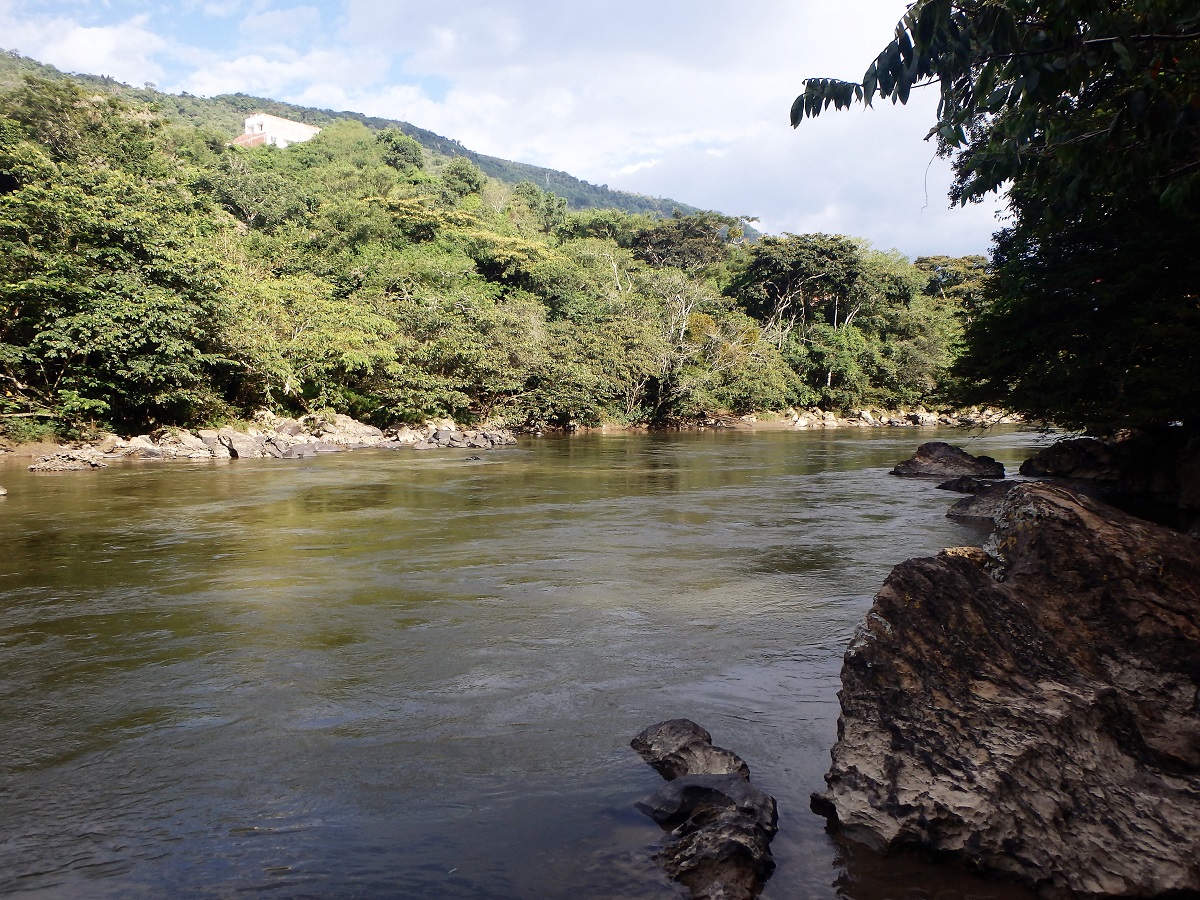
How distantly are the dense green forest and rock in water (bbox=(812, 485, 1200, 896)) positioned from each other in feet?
74.2

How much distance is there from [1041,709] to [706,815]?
1.64 metres

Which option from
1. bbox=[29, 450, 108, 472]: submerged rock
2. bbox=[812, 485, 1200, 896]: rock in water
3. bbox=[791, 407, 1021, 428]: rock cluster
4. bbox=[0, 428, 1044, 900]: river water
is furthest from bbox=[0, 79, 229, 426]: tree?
bbox=[791, 407, 1021, 428]: rock cluster

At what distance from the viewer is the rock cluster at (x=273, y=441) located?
74.0ft

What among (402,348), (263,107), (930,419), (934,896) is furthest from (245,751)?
(263,107)

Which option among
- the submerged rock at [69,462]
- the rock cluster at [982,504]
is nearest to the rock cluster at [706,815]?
the rock cluster at [982,504]

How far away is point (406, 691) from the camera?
5656 millimetres

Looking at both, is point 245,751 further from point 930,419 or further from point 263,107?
point 263,107

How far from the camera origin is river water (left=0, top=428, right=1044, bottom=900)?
142 inches

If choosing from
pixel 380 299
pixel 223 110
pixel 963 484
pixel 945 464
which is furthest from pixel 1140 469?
pixel 223 110

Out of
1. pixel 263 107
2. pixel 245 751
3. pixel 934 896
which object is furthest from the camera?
pixel 263 107

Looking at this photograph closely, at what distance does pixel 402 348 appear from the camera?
31.8 meters

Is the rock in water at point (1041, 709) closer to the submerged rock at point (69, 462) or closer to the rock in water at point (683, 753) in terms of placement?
the rock in water at point (683, 753)

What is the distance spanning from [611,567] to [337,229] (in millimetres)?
39791

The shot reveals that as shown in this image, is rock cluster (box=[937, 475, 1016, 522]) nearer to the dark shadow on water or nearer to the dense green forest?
the dark shadow on water
